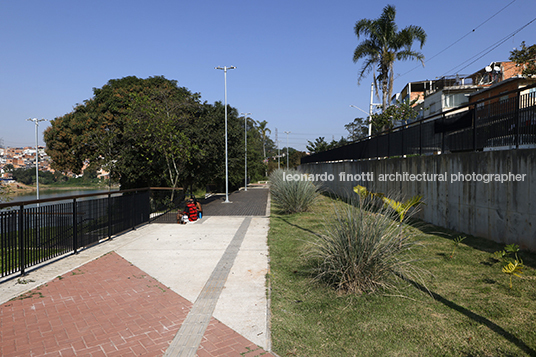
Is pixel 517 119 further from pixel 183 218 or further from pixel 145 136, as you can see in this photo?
pixel 145 136

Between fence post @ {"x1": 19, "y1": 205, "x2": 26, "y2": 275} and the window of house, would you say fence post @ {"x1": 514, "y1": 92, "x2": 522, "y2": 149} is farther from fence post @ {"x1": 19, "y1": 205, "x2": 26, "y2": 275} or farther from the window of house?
the window of house

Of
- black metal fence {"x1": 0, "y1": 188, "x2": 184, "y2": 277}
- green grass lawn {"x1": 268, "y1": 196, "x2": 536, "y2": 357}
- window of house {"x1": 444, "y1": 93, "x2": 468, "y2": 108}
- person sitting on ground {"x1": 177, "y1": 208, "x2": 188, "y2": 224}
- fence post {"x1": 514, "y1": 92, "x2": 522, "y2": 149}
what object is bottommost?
green grass lawn {"x1": 268, "y1": 196, "x2": 536, "y2": 357}

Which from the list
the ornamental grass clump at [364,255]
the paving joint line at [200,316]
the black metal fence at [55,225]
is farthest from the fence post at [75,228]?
the ornamental grass clump at [364,255]

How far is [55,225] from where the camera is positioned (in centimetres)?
705

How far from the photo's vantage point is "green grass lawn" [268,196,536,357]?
3350mm

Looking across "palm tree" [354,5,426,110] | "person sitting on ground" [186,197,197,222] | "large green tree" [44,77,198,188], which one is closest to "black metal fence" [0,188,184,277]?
"person sitting on ground" [186,197,197,222]

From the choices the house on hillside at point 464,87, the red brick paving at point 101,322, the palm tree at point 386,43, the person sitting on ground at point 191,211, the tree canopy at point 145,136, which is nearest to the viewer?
the red brick paving at point 101,322

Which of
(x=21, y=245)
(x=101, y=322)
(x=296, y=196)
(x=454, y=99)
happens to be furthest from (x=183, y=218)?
(x=454, y=99)

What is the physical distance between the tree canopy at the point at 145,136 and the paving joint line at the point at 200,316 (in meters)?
12.7

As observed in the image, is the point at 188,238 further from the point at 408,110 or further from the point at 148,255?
the point at 408,110

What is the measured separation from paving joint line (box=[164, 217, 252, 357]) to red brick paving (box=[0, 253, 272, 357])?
0.25 ft

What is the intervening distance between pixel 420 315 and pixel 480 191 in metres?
4.62

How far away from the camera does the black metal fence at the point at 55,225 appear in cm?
580

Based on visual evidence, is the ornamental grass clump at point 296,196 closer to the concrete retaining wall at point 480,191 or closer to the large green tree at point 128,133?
the concrete retaining wall at point 480,191
